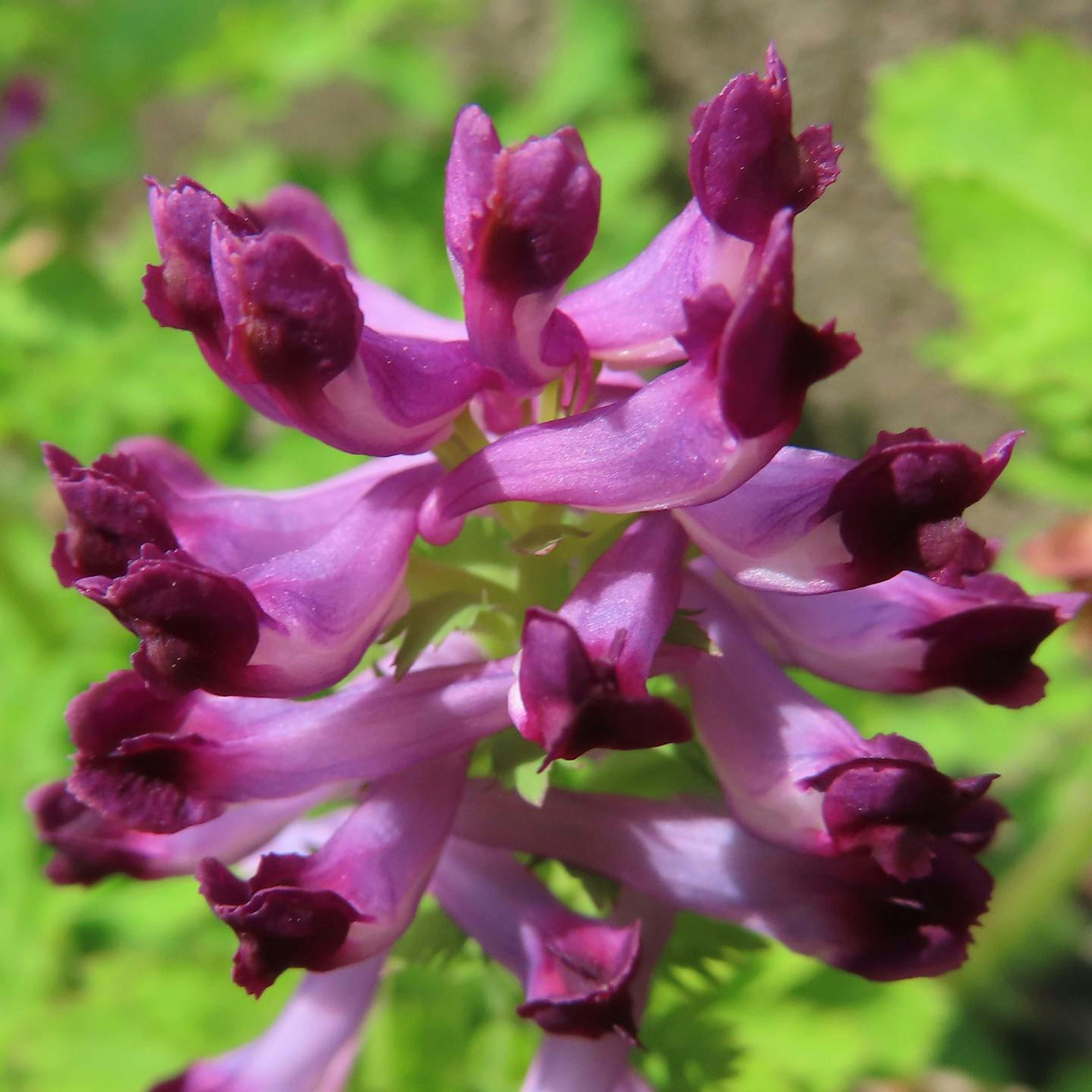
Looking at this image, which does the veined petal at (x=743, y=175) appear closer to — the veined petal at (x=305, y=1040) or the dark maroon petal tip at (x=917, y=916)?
the dark maroon petal tip at (x=917, y=916)

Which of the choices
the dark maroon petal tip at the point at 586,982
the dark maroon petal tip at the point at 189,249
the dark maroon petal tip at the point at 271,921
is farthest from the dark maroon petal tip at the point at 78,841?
the dark maroon petal tip at the point at 189,249

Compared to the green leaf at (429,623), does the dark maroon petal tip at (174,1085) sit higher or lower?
lower

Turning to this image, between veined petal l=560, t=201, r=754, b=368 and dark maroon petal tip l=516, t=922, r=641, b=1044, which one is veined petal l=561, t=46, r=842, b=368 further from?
dark maroon petal tip l=516, t=922, r=641, b=1044

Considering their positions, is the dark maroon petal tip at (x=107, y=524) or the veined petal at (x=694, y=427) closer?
the veined petal at (x=694, y=427)

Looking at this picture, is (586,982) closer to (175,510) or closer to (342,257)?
(175,510)

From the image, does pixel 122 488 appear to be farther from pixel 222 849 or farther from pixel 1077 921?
pixel 1077 921

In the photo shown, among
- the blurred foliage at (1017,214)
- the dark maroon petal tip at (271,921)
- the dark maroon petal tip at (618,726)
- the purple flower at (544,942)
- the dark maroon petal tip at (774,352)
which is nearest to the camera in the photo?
the dark maroon petal tip at (774,352)
